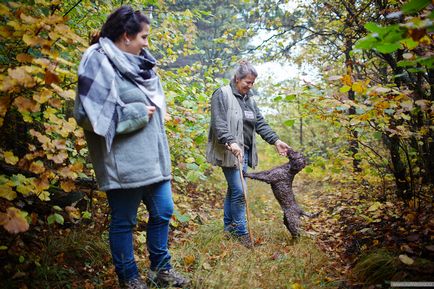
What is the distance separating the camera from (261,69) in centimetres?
1305

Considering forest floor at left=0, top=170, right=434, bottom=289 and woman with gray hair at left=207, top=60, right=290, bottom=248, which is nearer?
forest floor at left=0, top=170, right=434, bottom=289

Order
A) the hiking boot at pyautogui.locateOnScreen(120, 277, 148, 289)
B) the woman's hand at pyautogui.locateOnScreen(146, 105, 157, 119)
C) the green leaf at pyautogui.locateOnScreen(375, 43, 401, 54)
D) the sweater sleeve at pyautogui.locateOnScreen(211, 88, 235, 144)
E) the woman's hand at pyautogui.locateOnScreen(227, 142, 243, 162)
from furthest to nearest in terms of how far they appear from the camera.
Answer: the sweater sleeve at pyautogui.locateOnScreen(211, 88, 235, 144) → the woman's hand at pyautogui.locateOnScreen(227, 142, 243, 162) → the hiking boot at pyautogui.locateOnScreen(120, 277, 148, 289) → the woman's hand at pyautogui.locateOnScreen(146, 105, 157, 119) → the green leaf at pyautogui.locateOnScreen(375, 43, 401, 54)

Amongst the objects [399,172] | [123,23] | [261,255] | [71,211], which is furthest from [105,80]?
[399,172]

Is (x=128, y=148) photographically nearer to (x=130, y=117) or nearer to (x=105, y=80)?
(x=130, y=117)

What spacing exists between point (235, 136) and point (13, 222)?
2.26m

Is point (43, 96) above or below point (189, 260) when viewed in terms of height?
above

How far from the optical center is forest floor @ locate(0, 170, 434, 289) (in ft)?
7.73

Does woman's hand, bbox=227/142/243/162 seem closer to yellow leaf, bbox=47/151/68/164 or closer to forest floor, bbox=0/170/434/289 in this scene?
forest floor, bbox=0/170/434/289

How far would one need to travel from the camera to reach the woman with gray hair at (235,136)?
11.4 feet

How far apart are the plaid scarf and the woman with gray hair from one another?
1.33 metres

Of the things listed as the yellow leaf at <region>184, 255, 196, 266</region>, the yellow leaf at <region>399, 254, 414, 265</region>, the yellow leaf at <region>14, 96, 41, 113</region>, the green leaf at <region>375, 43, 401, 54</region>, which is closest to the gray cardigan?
the yellow leaf at <region>14, 96, 41, 113</region>

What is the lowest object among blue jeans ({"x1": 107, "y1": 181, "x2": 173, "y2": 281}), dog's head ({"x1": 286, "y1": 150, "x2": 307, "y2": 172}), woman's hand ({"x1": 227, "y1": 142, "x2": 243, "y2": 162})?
blue jeans ({"x1": 107, "y1": 181, "x2": 173, "y2": 281})

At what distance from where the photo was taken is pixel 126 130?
201cm

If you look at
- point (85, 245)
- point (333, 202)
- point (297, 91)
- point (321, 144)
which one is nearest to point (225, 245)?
point (85, 245)
